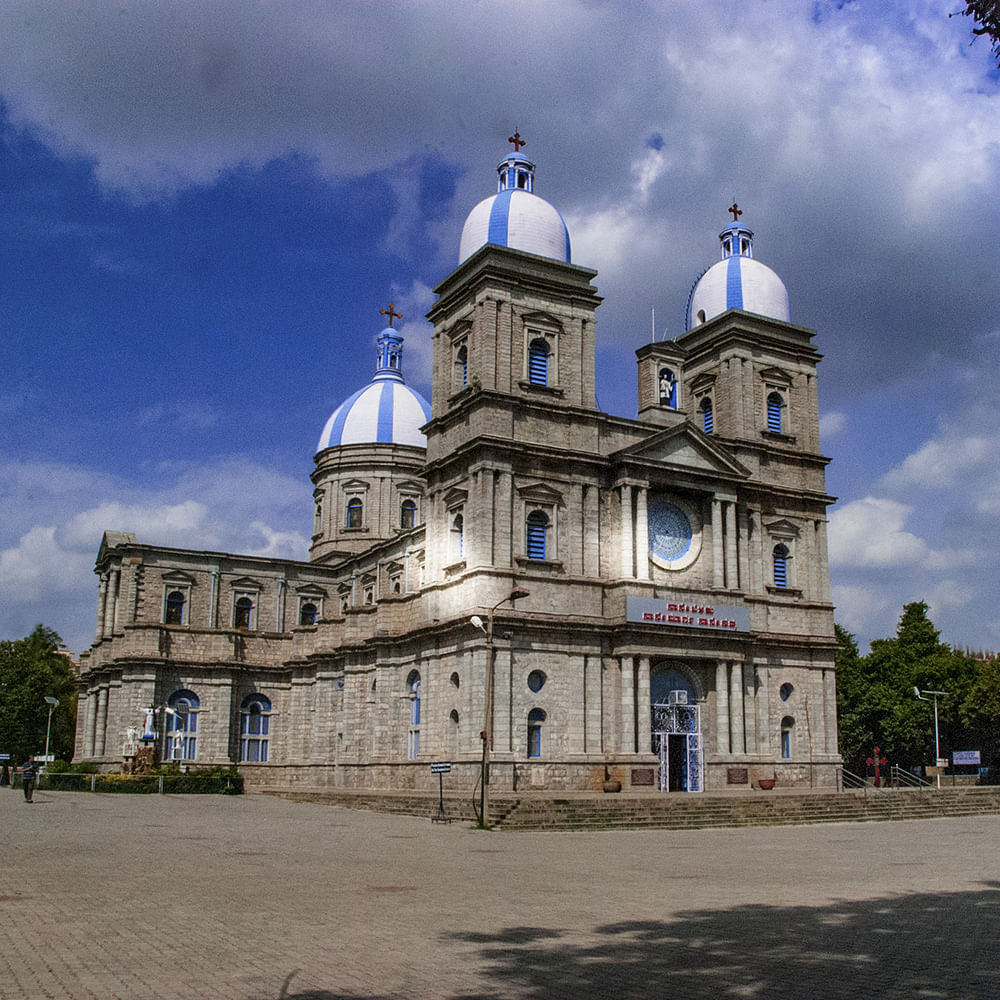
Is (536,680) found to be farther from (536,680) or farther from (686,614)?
(686,614)

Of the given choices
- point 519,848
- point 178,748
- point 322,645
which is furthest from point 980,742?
point 519,848

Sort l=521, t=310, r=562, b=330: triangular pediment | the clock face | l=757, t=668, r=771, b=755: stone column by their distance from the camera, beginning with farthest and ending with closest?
l=757, t=668, r=771, b=755: stone column
the clock face
l=521, t=310, r=562, b=330: triangular pediment

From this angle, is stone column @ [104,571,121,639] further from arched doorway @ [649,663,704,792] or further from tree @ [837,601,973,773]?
tree @ [837,601,973,773]

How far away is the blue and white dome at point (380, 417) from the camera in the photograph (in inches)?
3019

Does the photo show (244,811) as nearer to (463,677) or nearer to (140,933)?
(463,677)

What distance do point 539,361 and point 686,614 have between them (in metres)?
12.4

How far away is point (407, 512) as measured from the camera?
75.5 metres

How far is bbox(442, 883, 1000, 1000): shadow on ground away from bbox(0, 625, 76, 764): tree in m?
76.7

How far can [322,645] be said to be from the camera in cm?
5991

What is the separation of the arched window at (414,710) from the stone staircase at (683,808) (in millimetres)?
4653

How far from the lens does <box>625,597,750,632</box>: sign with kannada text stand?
44.5 m

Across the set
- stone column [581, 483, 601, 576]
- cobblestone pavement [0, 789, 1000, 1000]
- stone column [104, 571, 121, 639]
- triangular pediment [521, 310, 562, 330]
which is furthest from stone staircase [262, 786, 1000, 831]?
stone column [104, 571, 121, 639]

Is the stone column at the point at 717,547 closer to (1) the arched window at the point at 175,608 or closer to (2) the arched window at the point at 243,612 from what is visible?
(2) the arched window at the point at 243,612

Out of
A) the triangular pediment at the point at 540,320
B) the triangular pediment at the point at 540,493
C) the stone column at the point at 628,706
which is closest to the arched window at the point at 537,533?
the triangular pediment at the point at 540,493
